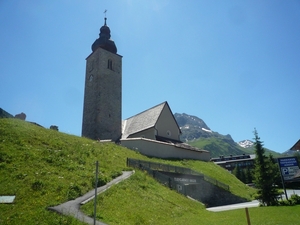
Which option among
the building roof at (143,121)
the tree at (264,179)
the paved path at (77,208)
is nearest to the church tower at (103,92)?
the building roof at (143,121)

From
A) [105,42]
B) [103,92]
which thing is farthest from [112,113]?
[105,42]

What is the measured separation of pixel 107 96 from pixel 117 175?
29595 millimetres

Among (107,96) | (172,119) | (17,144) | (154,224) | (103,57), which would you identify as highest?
(103,57)

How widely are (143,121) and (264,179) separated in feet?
87.6

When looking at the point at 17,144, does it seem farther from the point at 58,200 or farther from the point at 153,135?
the point at 153,135

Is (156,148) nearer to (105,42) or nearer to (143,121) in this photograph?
(143,121)

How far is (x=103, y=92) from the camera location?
152 ft

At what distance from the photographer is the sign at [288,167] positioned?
78.1 feet

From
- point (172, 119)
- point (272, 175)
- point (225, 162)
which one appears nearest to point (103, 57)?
point (172, 119)

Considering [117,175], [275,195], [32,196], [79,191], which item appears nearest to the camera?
[32,196]

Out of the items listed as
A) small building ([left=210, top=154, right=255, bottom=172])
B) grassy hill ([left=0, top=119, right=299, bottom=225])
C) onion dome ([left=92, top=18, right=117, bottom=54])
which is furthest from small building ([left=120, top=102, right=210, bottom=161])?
small building ([left=210, top=154, right=255, bottom=172])

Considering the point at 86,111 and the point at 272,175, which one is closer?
the point at 272,175

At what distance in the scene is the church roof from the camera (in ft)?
145

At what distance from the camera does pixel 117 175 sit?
1855 cm
